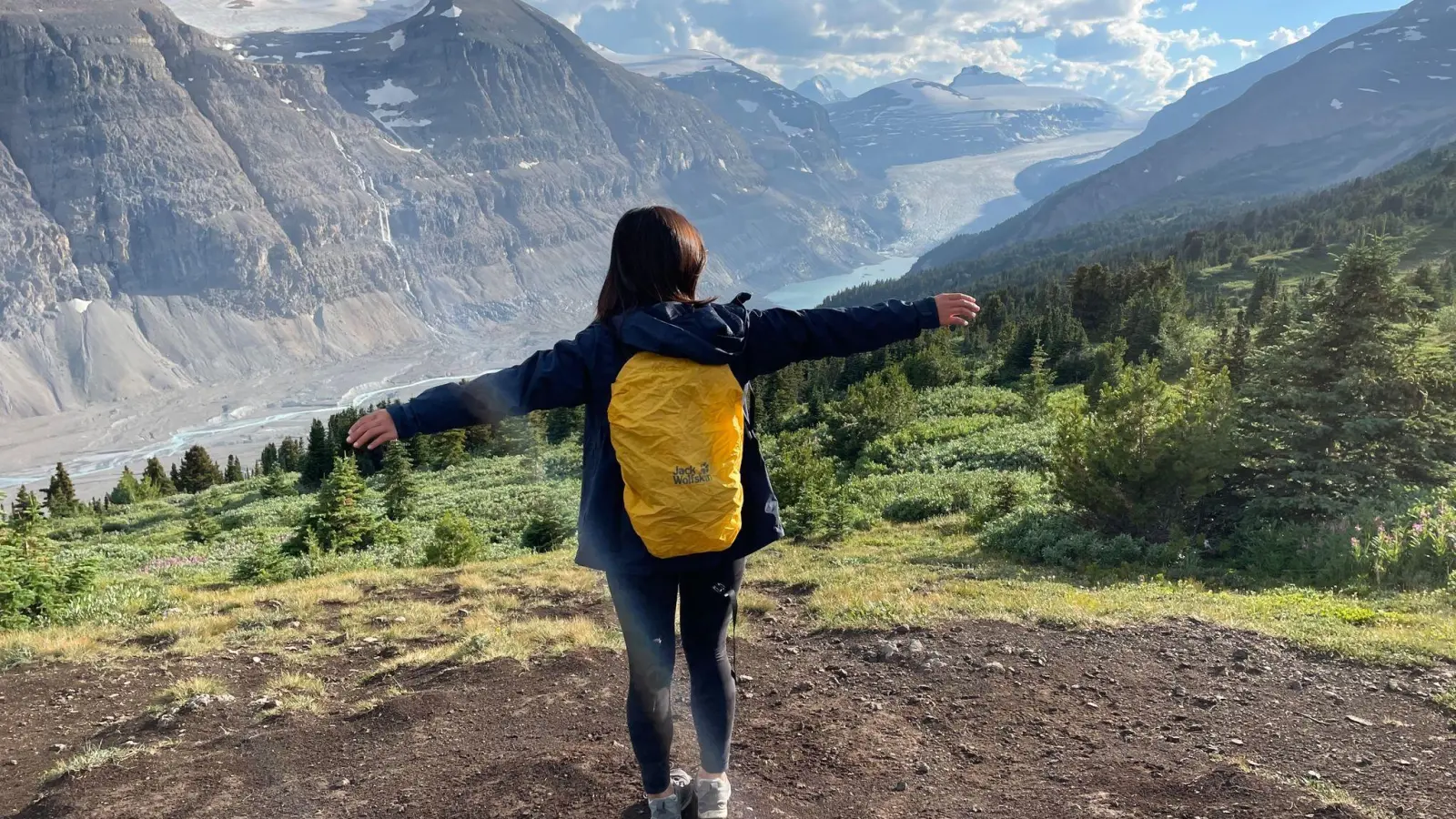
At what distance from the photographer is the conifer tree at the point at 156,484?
2476 inches

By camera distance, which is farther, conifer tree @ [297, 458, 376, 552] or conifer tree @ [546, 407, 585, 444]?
conifer tree @ [546, 407, 585, 444]

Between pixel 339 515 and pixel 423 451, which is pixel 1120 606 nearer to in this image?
pixel 339 515

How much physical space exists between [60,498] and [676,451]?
241ft

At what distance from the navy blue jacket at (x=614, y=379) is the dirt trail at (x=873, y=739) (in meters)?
1.69

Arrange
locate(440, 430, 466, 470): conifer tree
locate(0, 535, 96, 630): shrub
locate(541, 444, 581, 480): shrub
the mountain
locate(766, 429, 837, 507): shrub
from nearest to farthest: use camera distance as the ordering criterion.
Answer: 1. locate(0, 535, 96, 630): shrub
2. locate(766, 429, 837, 507): shrub
3. locate(541, 444, 581, 480): shrub
4. locate(440, 430, 466, 470): conifer tree
5. the mountain

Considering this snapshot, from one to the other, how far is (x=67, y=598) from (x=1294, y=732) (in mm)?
14260

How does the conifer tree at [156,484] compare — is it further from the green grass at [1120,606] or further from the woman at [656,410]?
the woman at [656,410]

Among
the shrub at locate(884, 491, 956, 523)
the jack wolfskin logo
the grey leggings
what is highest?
the jack wolfskin logo

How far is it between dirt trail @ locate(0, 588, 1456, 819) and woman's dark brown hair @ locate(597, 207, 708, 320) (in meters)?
2.74

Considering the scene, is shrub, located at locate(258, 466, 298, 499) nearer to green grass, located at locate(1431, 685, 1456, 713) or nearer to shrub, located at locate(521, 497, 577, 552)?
shrub, located at locate(521, 497, 577, 552)

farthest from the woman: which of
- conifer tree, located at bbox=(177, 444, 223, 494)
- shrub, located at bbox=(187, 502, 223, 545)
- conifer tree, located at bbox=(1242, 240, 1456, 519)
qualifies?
conifer tree, located at bbox=(177, 444, 223, 494)

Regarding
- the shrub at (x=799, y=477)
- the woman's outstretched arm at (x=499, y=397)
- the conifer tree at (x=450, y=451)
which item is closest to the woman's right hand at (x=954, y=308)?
the woman's outstretched arm at (x=499, y=397)

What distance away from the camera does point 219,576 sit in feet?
51.1

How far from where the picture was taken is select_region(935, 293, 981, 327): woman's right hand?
12.9 ft
